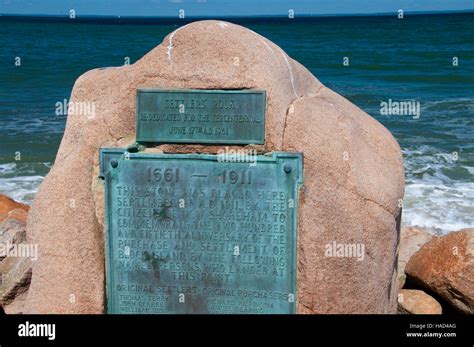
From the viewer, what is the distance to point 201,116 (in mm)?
3994

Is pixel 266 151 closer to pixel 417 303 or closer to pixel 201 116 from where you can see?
pixel 201 116

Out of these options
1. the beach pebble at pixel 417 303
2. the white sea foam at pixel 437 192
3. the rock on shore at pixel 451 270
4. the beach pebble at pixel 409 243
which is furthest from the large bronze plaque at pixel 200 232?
the white sea foam at pixel 437 192

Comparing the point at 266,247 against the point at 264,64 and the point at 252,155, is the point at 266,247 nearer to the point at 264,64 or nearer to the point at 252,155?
the point at 252,155

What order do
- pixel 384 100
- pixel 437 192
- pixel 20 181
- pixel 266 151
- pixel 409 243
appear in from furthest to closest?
pixel 384 100
pixel 20 181
pixel 437 192
pixel 409 243
pixel 266 151

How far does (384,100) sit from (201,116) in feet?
47.1

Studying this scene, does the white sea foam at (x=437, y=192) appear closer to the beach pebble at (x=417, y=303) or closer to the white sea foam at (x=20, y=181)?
the beach pebble at (x=417, y=303)

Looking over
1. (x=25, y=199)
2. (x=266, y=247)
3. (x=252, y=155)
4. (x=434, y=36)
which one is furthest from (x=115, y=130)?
(x=434, y=36)

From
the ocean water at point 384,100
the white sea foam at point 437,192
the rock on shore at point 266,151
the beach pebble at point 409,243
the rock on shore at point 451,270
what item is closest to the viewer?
the rock on shore at point 266,151

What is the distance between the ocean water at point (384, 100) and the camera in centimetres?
956

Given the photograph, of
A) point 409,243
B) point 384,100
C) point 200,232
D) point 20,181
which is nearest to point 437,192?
point 409,243

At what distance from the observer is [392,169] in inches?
167

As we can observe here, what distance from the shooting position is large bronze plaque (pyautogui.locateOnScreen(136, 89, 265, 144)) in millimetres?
3938

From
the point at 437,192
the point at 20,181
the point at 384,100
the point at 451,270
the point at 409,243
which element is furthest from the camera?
the point at 384,100

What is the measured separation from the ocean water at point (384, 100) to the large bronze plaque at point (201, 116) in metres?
4.79
